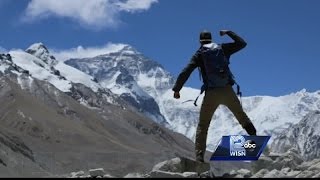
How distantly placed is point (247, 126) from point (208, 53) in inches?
59.5

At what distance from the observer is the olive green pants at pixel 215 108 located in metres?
12.9

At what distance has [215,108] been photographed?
13078mm

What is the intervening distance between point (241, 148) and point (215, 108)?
1.44 m

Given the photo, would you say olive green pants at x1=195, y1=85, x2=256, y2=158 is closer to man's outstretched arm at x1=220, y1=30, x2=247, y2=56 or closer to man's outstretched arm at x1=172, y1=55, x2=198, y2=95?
man's outstretched arm at x1=172, y1=55, x2=198, y2=95

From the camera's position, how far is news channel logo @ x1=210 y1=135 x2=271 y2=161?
11797 mm

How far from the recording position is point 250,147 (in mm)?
11828

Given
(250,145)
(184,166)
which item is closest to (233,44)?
(250,145)

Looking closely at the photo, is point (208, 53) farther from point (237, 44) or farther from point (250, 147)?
point (250, 147)

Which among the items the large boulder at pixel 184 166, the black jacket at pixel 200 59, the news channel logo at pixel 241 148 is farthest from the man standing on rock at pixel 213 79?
the news channel logo at pixel 241 148

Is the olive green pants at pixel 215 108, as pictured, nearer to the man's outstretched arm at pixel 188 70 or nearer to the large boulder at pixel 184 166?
the large boulder at pixel 184 166

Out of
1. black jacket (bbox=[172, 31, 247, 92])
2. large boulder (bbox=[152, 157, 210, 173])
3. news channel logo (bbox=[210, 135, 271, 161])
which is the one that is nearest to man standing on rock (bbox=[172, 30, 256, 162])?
black jacket (bbox=[172, 31, 247, 92])

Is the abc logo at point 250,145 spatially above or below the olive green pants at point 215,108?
below

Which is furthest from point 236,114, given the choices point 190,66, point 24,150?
point 24,150

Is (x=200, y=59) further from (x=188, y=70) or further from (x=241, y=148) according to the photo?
Answer: (x=241, y=148)
